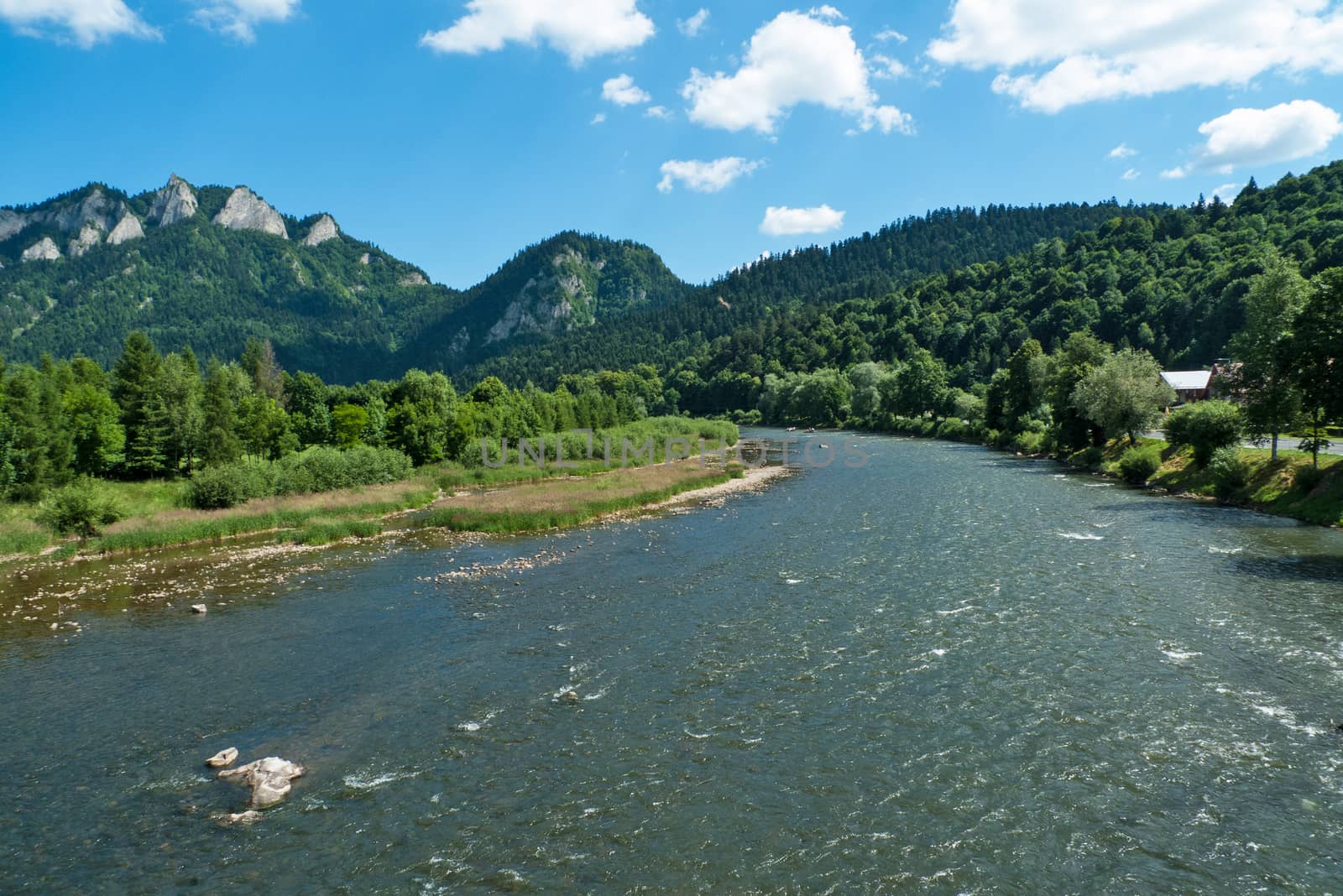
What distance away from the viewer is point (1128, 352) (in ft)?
264

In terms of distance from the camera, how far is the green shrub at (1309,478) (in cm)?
4675

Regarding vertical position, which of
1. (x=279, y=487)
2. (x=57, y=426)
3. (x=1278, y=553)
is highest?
(x=57, y=426)

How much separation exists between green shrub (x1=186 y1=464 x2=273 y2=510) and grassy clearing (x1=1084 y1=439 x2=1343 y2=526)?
244 feet

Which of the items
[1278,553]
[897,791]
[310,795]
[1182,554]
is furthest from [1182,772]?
[1278,553]

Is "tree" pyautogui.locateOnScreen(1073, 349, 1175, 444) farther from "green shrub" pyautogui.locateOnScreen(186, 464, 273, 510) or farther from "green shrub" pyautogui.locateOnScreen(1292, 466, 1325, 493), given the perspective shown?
"green shrub" pyautogui.locateOnScreen(186, 464, 273, 510)

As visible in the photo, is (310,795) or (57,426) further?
(57,426)

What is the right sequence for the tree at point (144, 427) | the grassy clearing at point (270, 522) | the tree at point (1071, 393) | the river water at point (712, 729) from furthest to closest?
the tree at point (1071, 393), the tree at point (144, 427), the grassy clearing at point (270, 522), the river water at point (712, 729)

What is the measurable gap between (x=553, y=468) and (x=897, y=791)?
241 feet

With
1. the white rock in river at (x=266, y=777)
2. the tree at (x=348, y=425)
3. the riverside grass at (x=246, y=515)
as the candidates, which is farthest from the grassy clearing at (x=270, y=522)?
the white rock in river at (x=266, y=777)

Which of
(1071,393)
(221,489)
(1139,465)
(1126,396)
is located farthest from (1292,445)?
(221,489)

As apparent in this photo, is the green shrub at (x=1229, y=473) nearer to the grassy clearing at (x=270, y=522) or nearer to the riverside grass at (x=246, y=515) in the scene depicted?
the riverside grass at (x=246, y=515)

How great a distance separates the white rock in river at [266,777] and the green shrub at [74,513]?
4088 cm

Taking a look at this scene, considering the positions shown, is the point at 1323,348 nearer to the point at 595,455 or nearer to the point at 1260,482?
the point at 1260,482

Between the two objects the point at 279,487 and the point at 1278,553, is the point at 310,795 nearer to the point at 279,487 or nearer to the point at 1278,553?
the point at 1278,553
